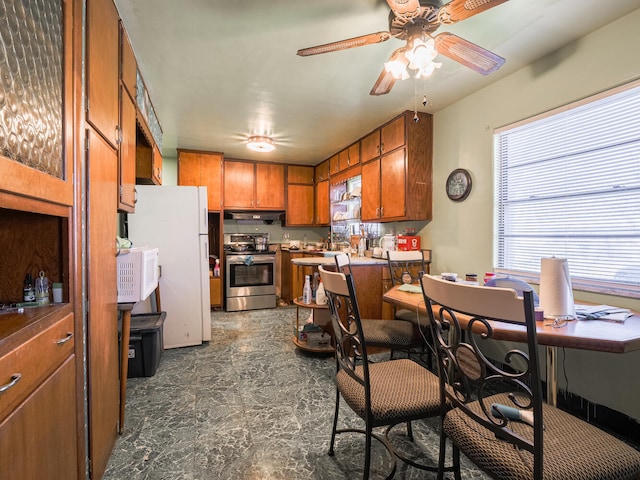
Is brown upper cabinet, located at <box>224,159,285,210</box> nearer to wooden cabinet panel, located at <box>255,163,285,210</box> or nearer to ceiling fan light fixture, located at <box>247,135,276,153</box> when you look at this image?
wooden cabinet panel, located at <box>255,163,285,210</box>

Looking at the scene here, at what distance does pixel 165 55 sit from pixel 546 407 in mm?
2977

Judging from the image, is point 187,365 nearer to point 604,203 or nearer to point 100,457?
point 100,457

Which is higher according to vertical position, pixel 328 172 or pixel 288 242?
pixel 328 172

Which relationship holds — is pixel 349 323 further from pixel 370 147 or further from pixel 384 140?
pixel 370 147

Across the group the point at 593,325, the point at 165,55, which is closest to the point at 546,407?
the point at 593,325

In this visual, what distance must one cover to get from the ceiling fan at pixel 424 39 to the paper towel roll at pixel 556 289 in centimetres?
116

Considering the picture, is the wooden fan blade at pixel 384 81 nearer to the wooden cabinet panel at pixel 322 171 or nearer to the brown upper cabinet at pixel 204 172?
the wooden cabinet panel at pixel 322 171

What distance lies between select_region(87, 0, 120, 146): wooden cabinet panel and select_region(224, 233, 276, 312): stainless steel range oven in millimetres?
3152

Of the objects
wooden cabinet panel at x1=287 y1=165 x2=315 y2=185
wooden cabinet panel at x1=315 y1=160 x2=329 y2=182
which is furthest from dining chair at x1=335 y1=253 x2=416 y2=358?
wooden cabinet panel at x1=287 y1=165 x2=315 y2=185

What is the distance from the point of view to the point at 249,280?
15.8 feet

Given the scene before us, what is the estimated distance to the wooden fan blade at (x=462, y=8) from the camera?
4.45 feet

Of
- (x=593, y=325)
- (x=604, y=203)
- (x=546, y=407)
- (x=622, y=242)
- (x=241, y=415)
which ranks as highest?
(x=604, y=203)

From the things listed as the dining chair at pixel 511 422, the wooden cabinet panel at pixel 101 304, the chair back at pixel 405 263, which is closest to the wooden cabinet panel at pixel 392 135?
the chair back at pixel 405 263

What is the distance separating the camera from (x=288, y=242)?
583cm
